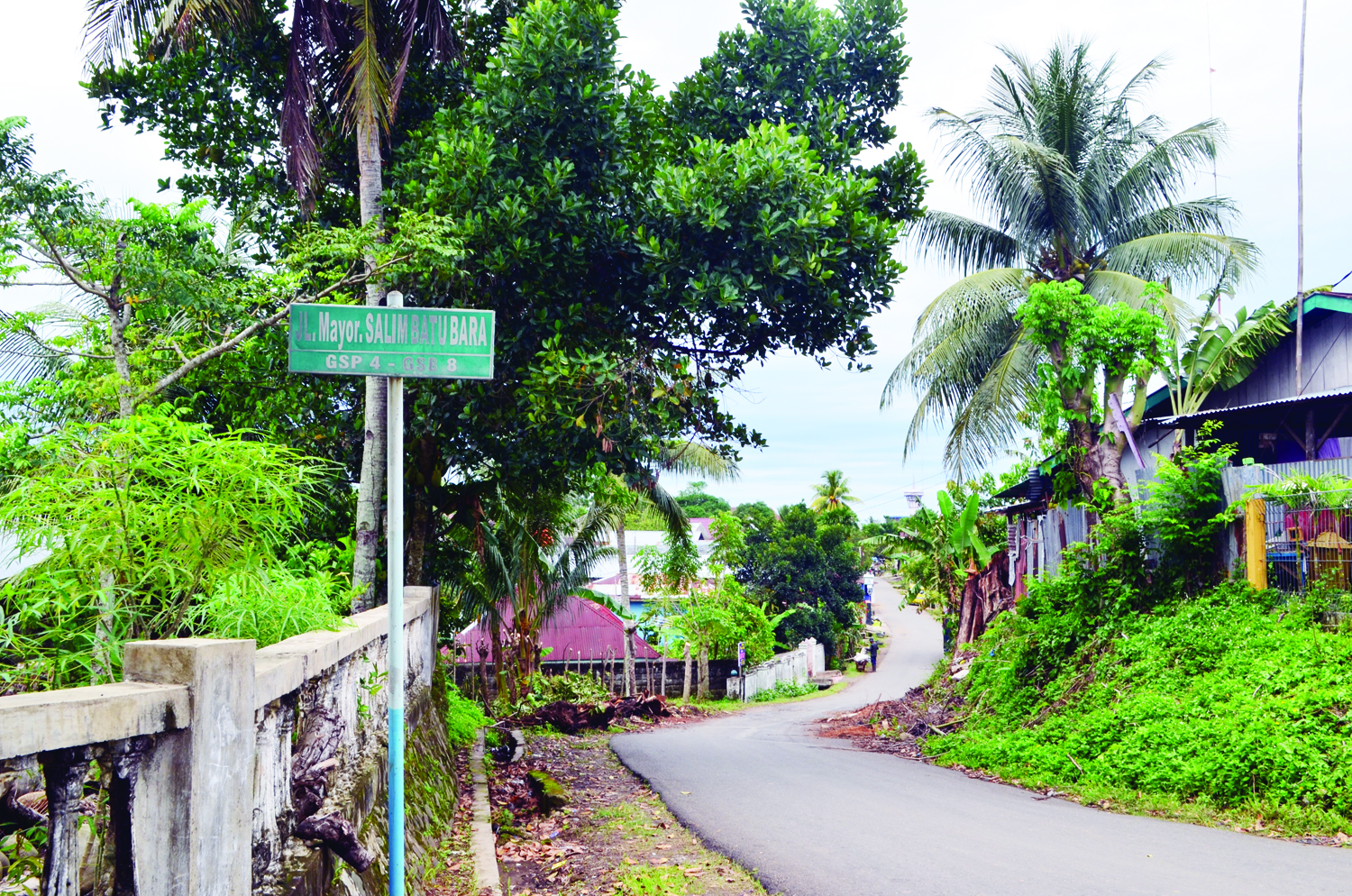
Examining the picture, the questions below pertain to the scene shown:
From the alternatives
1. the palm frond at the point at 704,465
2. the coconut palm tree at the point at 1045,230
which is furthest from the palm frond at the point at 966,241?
the palm frond at the point at 704,465

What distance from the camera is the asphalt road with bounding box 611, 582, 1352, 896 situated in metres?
6.02

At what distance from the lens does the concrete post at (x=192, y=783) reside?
8.54 feet

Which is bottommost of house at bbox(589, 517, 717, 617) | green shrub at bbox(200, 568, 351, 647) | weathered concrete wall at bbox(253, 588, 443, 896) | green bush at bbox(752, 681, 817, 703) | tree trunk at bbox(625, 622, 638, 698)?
green bush at bbox(752, 681, 817, 703)

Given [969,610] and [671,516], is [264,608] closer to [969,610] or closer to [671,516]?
[969,610]

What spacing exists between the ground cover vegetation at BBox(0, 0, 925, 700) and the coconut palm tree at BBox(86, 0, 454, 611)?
39 millimetres

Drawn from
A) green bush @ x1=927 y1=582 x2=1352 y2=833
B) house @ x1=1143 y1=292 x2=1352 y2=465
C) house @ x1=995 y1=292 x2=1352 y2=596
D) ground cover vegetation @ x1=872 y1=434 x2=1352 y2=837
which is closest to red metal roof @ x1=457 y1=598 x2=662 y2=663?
house @ x1=995 y1=292 x2=1352 y2=596

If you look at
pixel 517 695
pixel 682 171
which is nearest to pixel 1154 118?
pixel 682 171

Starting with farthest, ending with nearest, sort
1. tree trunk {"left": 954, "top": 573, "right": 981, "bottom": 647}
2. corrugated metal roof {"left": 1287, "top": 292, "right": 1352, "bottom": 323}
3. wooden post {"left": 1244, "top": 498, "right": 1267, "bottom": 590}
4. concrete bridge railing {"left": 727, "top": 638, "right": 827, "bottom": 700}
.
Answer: concrete bridge railing {"left": 727, "top": 638, "right": 827, "bottom": 700} → tree trunk {"left": 954, "top": 573, "right": 981, "bottom": 647} → corrugated metal roof {"left": 1287, "top": 292, "right": 1352, "bottom": 323} → wooden post {"left": 1244, "top": 498, "right": 1267, "bottom": 590}

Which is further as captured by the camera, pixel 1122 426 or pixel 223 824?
pixel 1122 426

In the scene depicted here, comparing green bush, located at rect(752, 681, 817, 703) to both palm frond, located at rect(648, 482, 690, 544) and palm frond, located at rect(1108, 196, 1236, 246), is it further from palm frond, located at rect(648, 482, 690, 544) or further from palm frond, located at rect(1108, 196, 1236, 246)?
palm frond, located at rect(1108, 196, 1236, 246)

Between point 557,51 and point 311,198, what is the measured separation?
334cm

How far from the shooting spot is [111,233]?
22.1 feet

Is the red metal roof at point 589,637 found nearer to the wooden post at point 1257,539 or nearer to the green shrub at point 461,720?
the green shrub at point 461,720

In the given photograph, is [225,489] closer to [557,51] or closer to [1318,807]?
[557,51]
